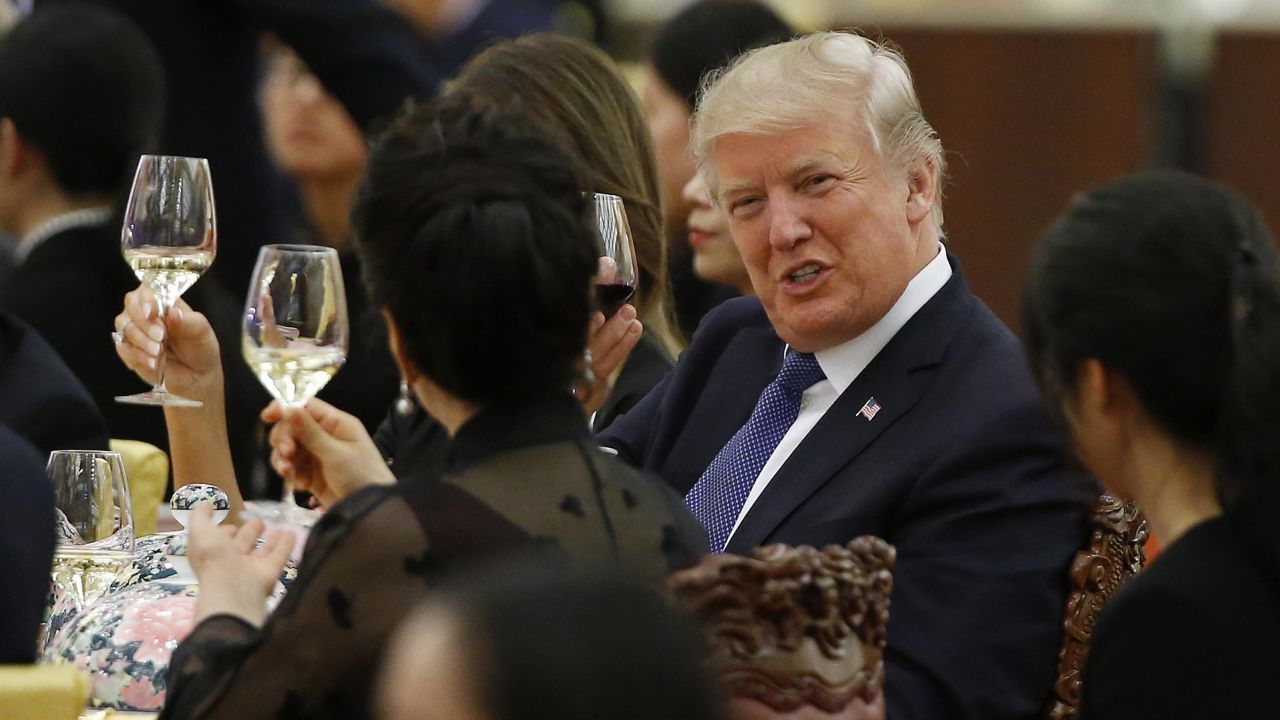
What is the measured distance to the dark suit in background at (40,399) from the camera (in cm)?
310

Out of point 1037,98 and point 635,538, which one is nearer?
point 635,538

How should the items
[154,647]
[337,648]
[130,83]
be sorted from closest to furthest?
[337,648] < [154,647] < [130,83]

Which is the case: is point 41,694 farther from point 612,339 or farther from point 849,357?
point 849,357

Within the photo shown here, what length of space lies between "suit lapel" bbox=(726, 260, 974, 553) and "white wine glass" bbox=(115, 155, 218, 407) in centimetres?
75

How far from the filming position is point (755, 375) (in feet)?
9.70

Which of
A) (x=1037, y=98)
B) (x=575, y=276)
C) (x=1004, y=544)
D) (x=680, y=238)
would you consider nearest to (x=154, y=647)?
(x=575, y=276)

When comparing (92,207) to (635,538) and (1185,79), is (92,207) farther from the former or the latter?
(1185,79)

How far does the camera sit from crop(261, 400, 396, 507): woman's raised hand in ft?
6.72

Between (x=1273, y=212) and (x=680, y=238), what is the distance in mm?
4419

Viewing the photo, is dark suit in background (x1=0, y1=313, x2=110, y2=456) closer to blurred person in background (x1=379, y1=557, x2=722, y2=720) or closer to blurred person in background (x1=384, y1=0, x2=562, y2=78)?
blurred person in background (x1=379, y1=557, x2=722, y2=720)

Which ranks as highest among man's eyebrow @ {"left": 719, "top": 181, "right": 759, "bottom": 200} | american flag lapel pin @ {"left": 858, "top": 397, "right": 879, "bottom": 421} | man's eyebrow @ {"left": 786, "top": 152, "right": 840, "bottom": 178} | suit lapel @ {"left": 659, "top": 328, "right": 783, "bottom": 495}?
man's eyebrow @ {"left": 786, "top": 152, "right": 840, "bottom": 178}

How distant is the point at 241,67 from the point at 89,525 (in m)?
2.70

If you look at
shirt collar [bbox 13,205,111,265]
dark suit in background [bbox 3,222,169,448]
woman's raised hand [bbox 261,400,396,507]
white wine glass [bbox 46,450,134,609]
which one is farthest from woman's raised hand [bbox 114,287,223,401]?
shirt collar [bbox 13,205,111,265]

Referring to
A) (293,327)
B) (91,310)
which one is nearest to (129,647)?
(293,327)
